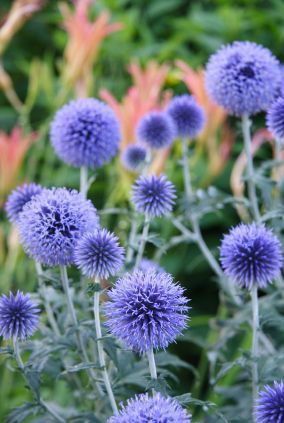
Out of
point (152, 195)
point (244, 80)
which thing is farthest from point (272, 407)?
point (244, 80)

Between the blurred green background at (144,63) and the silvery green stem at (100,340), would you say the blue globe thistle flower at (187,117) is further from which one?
the silvery green stem at (100,340)

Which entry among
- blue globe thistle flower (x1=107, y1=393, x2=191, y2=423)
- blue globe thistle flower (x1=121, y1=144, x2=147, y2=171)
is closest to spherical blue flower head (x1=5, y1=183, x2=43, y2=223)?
blue globe thistle flower (x1=121, y1=144, x2=147, y2=171)

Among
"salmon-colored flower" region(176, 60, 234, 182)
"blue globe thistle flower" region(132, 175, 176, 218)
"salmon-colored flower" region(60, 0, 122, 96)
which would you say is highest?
"salmon-colored flower" region(60, 0, 122, 96)

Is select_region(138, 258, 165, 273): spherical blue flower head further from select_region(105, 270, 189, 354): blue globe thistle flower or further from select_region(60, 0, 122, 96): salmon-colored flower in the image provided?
select_region(60, 0, 122, 96): salmon-colored flower

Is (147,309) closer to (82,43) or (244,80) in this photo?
(244,80)

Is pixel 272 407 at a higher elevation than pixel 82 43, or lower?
lower

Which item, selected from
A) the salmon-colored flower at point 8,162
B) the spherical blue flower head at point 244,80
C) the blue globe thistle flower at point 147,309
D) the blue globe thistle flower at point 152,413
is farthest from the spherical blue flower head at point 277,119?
the salmon-colored flower at point 8,162
